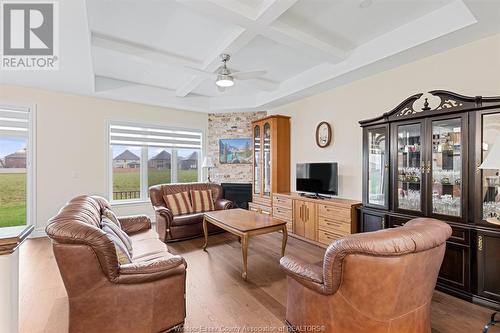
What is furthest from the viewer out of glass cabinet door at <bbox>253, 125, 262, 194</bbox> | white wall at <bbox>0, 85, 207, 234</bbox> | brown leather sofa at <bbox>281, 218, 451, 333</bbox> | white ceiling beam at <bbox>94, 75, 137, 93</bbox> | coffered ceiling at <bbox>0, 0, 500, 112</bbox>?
glass cabinet door at <bbox>253, 125, 262, 194</bbox>

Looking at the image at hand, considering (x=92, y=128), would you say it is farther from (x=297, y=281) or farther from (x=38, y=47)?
(x=297, y=281)

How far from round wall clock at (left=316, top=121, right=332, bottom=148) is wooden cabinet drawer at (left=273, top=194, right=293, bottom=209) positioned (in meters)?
1.24

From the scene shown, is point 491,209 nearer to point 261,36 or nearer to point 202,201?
point 261,36

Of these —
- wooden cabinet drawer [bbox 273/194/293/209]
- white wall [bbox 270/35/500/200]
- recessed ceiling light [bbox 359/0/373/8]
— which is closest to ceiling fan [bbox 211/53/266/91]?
recessed ceiling light [bbox 359/0/373/8]

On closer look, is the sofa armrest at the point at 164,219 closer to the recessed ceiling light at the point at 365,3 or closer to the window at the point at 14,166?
the window at the point at 14,166

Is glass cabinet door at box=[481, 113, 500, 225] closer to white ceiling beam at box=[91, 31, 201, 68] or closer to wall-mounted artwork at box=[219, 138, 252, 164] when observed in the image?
white ceiling beam at box=[91, 31, 201, 68]

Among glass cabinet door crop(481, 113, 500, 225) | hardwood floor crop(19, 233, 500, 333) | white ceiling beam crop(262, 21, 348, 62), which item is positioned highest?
white ceiling beam crop(262, 21, 348, 62)

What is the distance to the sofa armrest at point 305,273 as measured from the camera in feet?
5.62

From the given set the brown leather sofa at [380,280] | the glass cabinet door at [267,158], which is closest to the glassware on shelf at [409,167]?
the brown leather sofa at [380,280]

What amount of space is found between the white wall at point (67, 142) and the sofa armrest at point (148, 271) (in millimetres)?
3940

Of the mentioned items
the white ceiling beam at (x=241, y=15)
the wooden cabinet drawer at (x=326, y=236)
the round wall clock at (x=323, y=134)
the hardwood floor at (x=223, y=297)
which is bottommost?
the hardwood floor at (x=223, y=297)

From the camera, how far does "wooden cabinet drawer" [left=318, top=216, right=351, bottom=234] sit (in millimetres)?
3633

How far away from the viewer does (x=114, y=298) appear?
68.5 inches

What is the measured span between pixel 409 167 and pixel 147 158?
525 cm
